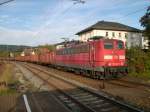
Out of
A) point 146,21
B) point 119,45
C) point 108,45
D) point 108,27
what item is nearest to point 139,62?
point 119,45

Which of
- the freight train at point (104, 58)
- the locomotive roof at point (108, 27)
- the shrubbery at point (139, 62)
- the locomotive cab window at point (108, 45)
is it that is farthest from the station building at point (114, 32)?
the locomotive cab window at point (108, 45)

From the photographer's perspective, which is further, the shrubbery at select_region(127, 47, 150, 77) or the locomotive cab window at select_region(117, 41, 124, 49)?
the shrubbery at select_region(127, 47, 150, 77)

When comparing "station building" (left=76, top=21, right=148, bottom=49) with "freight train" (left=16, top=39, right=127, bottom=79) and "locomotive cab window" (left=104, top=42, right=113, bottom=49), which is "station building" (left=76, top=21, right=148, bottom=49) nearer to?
"freight train" (left=16, top=39, right=127, bottom=79)

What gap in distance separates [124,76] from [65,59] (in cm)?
1089

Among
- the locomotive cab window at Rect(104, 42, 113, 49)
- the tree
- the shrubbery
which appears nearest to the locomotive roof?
the tree

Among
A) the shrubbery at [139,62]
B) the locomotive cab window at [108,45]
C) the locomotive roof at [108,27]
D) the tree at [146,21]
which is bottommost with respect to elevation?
the shrubbery at [139,62]

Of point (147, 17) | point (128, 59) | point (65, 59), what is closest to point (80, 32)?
point (147, 17)

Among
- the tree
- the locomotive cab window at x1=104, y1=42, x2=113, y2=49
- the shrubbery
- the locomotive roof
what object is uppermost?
the locomotive roof

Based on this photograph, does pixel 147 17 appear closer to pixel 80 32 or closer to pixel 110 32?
pixel 110 32

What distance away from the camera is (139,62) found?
85.9 ft

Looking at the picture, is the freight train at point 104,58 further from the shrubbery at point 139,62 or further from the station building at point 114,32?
the station building at point 114,32

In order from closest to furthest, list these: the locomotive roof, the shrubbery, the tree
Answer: the shrubbery < the tree < the locomotive roof

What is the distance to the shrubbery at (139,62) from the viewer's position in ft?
85.5

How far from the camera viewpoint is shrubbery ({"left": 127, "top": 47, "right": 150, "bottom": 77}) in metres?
26.1
